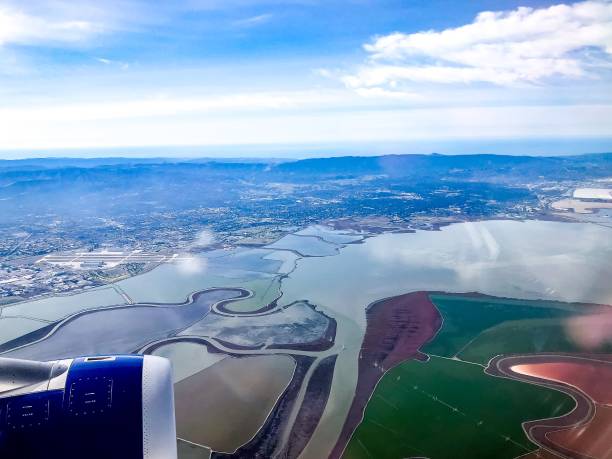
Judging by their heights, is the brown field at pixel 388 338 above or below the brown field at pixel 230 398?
above

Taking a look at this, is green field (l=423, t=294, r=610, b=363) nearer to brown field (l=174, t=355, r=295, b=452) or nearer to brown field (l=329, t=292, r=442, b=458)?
brown field (l=329, t=292, r=442, b=458)

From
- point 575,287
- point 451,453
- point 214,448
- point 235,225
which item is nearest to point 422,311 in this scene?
point 575,287

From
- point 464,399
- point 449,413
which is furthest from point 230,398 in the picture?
point 464,399

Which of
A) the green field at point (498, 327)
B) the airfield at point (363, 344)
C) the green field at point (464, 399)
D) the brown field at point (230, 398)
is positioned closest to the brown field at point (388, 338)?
the airfield at point (363, 344)

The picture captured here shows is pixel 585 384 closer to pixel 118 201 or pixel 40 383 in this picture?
pixel 40 383

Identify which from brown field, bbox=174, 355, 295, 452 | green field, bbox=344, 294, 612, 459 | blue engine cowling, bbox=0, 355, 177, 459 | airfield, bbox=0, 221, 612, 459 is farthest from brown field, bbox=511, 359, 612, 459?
blue engine cowling, bbox=0, 355, 177, 459

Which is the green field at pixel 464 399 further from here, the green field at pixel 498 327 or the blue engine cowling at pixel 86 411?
the blue engine cowling at pixel 86 411
